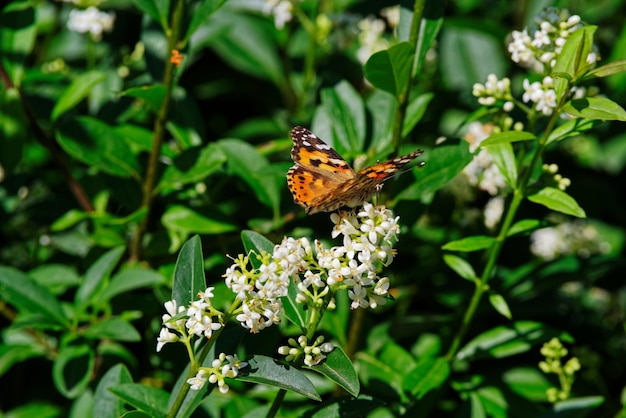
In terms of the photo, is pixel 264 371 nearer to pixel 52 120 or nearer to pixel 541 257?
pixel 52 120

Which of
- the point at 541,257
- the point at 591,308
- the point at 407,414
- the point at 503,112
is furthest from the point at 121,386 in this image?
the point at 591,308

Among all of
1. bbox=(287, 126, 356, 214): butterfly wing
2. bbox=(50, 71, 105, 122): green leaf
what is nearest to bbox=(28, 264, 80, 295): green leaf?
bbox=(50, 71, 105, 122): green leaf

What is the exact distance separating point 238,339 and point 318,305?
0.29 m

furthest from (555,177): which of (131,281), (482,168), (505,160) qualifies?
(131,281)

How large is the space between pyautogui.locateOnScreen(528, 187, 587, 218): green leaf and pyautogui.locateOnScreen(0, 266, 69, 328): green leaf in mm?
1796

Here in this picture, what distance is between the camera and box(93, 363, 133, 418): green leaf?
2.60 meters

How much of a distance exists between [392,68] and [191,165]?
3.05 ft

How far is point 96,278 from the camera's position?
300 cm

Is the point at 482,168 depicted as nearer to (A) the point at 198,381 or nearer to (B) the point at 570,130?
(B) the point at 570,130

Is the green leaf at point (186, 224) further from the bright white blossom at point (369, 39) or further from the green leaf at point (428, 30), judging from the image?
the bright white blossom at point (369, 39)

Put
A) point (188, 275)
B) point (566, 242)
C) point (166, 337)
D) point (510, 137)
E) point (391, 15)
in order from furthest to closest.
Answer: point (391, 15) → point (566, 242) → point (510, 137) → point (188, 275) → point (166, 337)

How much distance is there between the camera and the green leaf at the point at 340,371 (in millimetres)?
2102

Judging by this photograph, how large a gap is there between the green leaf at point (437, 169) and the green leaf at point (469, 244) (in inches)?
7.8

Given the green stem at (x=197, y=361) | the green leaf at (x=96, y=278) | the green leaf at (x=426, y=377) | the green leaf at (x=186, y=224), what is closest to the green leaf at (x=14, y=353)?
the green leaf at (x=96, y=278)
